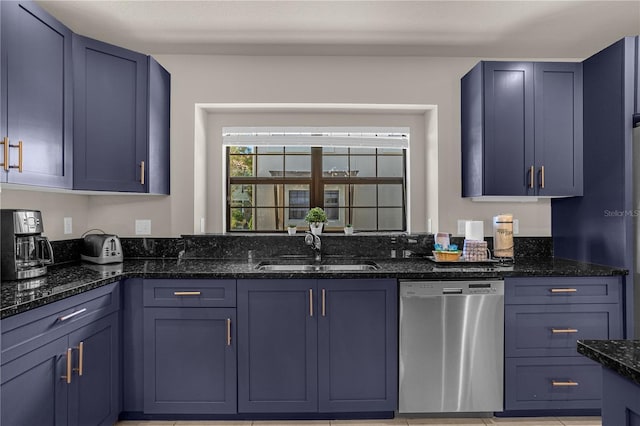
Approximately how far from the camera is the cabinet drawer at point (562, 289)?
91.2 inches

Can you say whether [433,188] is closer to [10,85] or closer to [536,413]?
[536,413]

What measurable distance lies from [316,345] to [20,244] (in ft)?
5.41

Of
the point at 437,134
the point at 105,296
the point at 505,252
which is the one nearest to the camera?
the point at 105,296

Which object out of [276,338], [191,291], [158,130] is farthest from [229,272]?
[158,130]

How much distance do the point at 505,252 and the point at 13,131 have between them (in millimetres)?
2904

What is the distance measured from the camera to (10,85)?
178cm

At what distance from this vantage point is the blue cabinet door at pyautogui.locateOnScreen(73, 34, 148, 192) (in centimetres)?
227

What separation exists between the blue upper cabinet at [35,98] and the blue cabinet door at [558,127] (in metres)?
2.87

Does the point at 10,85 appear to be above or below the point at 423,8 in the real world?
below

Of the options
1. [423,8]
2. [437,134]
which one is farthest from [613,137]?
[423,8]

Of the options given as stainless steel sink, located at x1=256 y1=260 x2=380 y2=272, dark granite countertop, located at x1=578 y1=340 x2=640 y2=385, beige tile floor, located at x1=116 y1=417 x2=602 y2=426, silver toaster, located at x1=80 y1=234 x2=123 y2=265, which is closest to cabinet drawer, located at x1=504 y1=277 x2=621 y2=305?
beige tile floor, located at x1=116 y1=417 x2=602 y2=426

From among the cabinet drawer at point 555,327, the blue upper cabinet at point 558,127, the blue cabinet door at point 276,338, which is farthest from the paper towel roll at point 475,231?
the blue cabinet door at point 276,338

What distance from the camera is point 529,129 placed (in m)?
2.61

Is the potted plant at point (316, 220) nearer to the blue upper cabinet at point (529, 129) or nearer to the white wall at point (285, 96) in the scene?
the white wall at point (285, 96)
